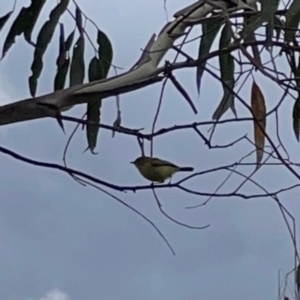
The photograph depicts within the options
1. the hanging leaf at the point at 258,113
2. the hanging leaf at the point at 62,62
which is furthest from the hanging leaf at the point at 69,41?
the hanging leaf at the point at 258,113

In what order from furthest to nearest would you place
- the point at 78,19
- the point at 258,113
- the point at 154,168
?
1. the point at 78,19
2. the point at 258,113
3. the point at 154,168

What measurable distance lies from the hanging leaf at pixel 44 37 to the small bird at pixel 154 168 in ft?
0.76

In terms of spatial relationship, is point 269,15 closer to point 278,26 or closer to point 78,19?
point 278,26

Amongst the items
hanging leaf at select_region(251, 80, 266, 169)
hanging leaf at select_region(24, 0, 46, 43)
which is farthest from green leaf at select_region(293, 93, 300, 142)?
hanging leaf at select_region(24, 0, 46, 43)

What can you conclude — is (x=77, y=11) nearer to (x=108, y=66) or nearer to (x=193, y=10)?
(x=108, y=66)

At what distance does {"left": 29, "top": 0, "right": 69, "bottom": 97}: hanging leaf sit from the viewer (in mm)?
956

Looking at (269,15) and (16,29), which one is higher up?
(16,29)

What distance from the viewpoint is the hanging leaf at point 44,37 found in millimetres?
956

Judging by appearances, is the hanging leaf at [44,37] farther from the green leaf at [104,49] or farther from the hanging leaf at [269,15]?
the hanging leaf at [269,15]

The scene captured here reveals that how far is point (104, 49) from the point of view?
1.05 m

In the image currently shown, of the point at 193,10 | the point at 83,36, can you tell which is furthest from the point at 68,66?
the point at 193,10

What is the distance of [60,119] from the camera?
74cm

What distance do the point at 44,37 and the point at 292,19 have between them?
294 mm

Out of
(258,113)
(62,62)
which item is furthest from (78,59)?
(258,113)
